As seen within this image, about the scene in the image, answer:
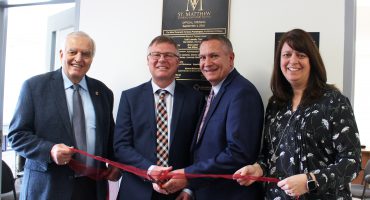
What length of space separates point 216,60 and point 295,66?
0.55 metres

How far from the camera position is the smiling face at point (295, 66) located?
2.04 metres

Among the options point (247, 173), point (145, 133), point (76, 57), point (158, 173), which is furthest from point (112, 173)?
point (247, 173)

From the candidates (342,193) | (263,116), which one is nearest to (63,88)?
(263,116)

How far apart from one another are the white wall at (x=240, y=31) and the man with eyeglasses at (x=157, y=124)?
618 mm

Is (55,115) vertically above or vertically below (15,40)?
below

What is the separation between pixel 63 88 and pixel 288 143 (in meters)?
1.54

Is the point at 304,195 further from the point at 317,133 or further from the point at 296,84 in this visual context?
the point at 296,84

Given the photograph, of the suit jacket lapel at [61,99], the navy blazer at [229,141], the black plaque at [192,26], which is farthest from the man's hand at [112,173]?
the black plaque at [192,26]

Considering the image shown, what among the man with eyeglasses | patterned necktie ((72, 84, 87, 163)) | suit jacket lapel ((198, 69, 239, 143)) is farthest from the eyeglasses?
patterned necktie ((72, 84, 87, 163))

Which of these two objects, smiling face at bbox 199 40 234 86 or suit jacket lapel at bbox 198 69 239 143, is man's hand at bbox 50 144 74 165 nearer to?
suit jacket lapel at bbox 198 69 239 143

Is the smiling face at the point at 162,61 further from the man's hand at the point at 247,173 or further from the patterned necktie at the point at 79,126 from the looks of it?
the man's hand at the point at 247,173

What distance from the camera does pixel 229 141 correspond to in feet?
7.04

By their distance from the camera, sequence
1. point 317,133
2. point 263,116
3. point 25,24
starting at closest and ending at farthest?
point 317,133 < point 263,116 < point 25,24

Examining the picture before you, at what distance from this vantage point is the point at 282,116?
215 cm
